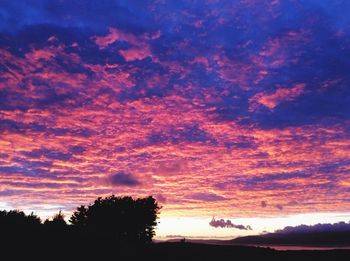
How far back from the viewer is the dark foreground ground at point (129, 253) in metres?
41.3

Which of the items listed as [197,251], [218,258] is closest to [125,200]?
[197,251]

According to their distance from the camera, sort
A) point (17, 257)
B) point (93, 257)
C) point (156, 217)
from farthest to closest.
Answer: point (156, 217), point (93, 257), point (17, 257)

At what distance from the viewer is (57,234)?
5100 cm

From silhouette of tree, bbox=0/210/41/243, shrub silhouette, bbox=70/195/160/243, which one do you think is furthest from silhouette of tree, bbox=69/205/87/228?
silhouette of tree, bbox=0/210/41/243

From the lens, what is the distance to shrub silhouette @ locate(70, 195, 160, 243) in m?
76.1

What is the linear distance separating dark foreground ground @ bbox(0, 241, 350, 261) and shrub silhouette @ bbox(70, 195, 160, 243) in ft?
66.5

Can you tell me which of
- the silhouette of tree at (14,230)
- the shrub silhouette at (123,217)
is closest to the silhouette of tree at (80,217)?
the shrub silhouette at (123,217)

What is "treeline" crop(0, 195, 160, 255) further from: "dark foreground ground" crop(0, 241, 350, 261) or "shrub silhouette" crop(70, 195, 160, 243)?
"dark foreground ground" crop(0, 241, 350, 261)

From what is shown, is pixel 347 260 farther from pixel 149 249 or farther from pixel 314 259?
pixel 149 249

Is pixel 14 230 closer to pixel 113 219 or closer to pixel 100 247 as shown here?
pixel 100 247

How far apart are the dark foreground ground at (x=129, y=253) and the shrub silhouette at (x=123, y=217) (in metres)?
20.3

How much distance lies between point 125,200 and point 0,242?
130 feet

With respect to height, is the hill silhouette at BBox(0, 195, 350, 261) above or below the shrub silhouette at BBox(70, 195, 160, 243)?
below

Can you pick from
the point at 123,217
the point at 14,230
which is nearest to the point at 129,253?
the point at 14,230
